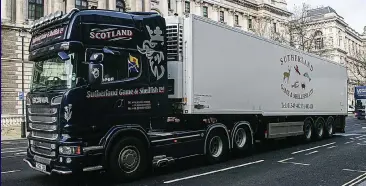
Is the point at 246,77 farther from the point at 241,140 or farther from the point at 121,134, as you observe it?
the point at 121,134

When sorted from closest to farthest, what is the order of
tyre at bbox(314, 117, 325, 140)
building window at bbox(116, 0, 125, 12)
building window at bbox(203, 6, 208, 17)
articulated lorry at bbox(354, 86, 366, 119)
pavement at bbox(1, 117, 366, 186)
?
pavement at bbox(1, 117, 366, 186), tyre at bbox(314, 117, 325, 140), articulated lorry at bbox(354, 86, 366, 119), building window at bbox(116, 0, 125, 12), building window at bbox(203, 6, 208, 17)

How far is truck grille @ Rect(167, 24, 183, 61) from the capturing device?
373 inches

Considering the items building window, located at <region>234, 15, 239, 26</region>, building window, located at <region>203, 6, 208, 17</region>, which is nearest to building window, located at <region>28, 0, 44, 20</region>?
building window, located at <region>203, 6, 208, 17</region>

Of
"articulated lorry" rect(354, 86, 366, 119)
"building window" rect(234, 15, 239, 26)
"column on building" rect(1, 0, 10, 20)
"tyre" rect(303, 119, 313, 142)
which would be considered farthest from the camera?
"building window" rect(234, 15, 239, 26)

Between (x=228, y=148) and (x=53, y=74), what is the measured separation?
548 centimetres

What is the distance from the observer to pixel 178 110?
948cm

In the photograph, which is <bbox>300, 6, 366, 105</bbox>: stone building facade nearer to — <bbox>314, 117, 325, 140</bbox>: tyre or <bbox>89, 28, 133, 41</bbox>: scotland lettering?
<bbox>314, 117, 325, 140</bbox>: tyre

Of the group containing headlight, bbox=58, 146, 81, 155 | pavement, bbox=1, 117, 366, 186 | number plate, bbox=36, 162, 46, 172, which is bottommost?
pavement, bbox=1, 117, 366, 186

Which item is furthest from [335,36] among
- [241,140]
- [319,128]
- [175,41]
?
[175,41]

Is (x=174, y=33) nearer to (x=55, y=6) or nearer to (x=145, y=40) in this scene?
(x=145, y=40)

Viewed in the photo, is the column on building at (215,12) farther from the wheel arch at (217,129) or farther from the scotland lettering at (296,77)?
the wheel arch at (217,129)

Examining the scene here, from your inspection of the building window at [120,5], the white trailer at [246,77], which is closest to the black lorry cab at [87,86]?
the white trailer at [246,77]

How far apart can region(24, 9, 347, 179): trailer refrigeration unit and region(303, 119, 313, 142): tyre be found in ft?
14.7

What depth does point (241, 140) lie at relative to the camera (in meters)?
11.6
